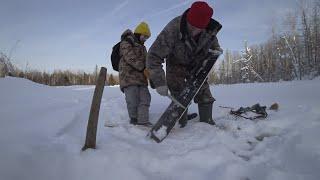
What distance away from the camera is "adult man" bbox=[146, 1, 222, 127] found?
396 cm

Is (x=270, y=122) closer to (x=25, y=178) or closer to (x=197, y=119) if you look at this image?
(x=197, y=119)

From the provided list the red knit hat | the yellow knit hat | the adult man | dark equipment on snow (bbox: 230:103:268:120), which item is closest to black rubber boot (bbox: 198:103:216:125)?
the adult man

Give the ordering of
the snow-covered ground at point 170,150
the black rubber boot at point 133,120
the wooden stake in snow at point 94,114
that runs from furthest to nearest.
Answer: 1. the black rubber boot at point 133,120
2. the wooden stake in snow at point 94,114
3. the snow-covered ground at point 170,150

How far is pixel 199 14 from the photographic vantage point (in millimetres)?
Result: 3893

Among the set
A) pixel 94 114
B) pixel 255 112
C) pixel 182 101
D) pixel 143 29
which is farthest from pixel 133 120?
pixel 255 112

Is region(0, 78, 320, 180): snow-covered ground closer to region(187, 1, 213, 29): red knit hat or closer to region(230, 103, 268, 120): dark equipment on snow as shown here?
region(230, 103, 268, 120): dark equipment on snow

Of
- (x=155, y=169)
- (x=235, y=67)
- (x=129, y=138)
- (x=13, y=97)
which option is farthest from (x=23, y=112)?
(x=235, y=67)

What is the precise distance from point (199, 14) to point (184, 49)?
0.56 metres

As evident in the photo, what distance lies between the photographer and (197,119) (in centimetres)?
483

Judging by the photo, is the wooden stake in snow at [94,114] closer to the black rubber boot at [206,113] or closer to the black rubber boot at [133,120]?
the black rubber boot at [133,120]

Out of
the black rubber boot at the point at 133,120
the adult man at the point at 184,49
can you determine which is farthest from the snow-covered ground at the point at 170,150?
the adult man at the point at 184,49

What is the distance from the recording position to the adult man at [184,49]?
3.96 metres

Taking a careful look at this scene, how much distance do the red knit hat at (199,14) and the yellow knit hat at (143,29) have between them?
1.15 m

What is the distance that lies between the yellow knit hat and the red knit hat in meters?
1.15
